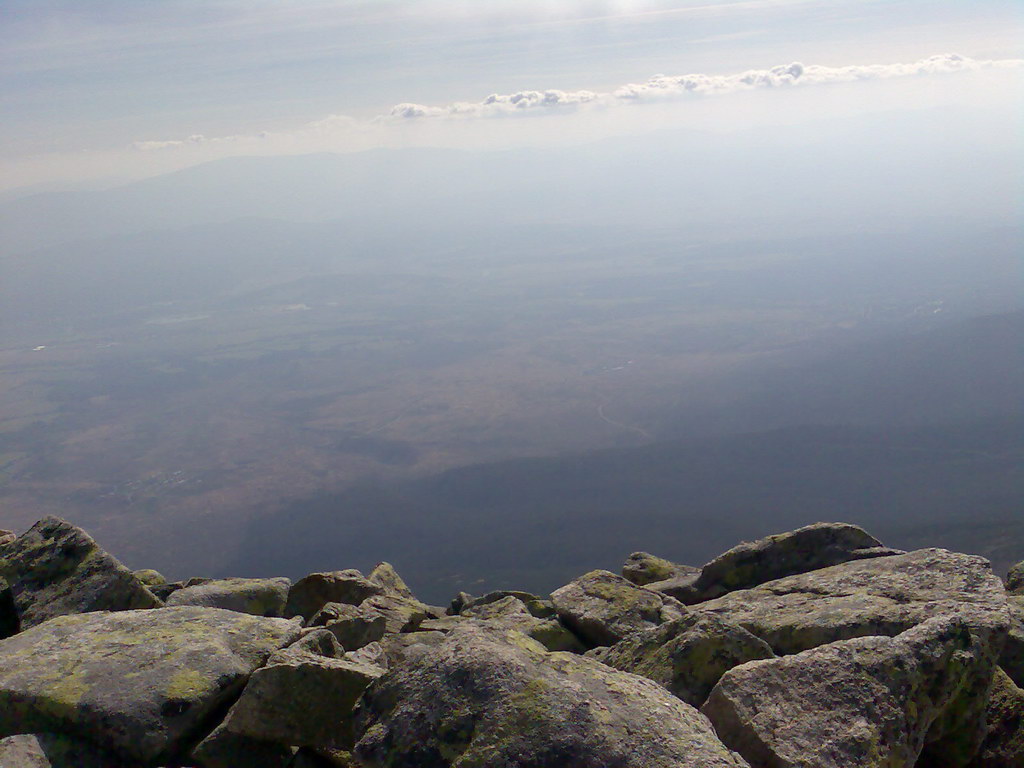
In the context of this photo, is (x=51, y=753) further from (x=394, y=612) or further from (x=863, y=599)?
(x=863, y=599)

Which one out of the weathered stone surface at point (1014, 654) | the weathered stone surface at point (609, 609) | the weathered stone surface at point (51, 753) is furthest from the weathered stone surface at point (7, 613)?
the weathered stone surface at point (1014, 654)

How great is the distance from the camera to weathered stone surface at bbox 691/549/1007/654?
41.0 feet

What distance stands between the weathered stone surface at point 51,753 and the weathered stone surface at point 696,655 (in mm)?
6893

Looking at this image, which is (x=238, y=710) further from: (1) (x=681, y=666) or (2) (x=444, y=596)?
(2) (x=444, y=596)

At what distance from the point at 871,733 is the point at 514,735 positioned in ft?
14.2

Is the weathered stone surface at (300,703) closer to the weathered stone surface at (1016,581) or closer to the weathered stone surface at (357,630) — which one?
the weathered stone surface at (357,630)

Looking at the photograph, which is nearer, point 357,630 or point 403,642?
point 403,642

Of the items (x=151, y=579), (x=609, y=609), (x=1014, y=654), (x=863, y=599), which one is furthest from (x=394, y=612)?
(x=1014, y=654)

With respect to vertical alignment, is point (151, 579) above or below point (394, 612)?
below

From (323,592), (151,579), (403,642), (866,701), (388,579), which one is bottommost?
(388,579)

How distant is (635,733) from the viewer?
8.45m

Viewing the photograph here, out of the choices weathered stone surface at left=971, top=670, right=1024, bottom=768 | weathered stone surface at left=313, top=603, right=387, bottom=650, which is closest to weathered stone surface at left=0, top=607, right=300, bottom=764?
weathered stone surface at left=313, top=603, right=387, bottom=650

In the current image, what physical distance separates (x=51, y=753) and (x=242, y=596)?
962cm

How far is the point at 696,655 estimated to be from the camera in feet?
37.8
